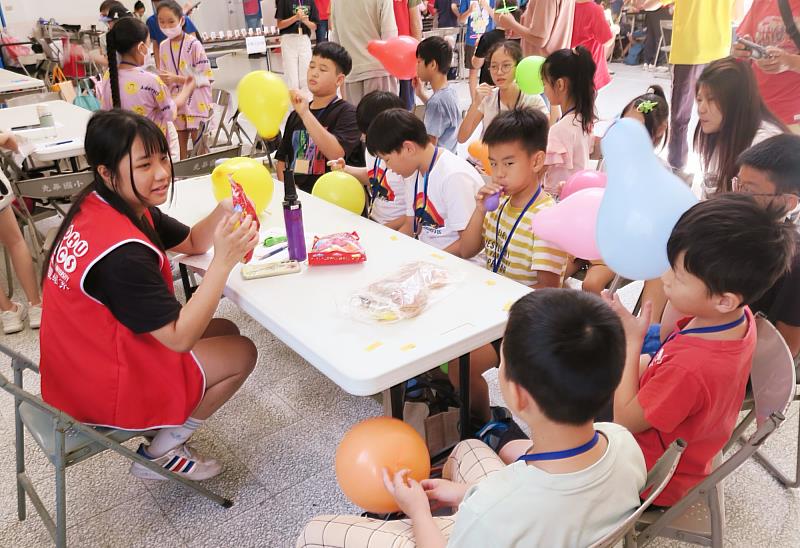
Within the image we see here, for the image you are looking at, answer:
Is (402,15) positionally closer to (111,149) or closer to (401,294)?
(111,149)

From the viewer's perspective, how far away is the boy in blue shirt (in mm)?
3480

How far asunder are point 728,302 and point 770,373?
253 mm

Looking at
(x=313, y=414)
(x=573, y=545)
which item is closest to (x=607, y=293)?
(x=573, y=545)

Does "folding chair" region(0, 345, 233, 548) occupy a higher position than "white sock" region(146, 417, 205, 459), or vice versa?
"folding chair" region(0, 345, 233, 548)

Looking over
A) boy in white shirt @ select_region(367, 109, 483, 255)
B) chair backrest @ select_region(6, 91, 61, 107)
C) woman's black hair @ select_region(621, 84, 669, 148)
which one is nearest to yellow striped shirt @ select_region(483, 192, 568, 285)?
boy in white shirt @ select_region(367, 109, 483, 255)

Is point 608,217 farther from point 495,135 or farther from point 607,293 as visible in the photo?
point 495,135

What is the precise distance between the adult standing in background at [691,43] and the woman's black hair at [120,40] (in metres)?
3.32

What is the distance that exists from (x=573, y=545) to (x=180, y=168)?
7.69ft

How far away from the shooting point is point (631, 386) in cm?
124

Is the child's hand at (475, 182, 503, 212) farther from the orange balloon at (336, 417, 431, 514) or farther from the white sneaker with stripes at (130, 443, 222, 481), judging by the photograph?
the white sneaker with stripes at (130, 443, 222, 481)

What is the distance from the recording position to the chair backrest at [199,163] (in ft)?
8.72

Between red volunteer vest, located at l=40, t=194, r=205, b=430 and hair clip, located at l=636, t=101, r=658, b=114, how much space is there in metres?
2.19

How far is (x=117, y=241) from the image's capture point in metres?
1.41

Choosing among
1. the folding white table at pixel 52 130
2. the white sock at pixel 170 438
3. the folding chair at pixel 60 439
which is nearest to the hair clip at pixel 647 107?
the white sock at pixel 170 438
